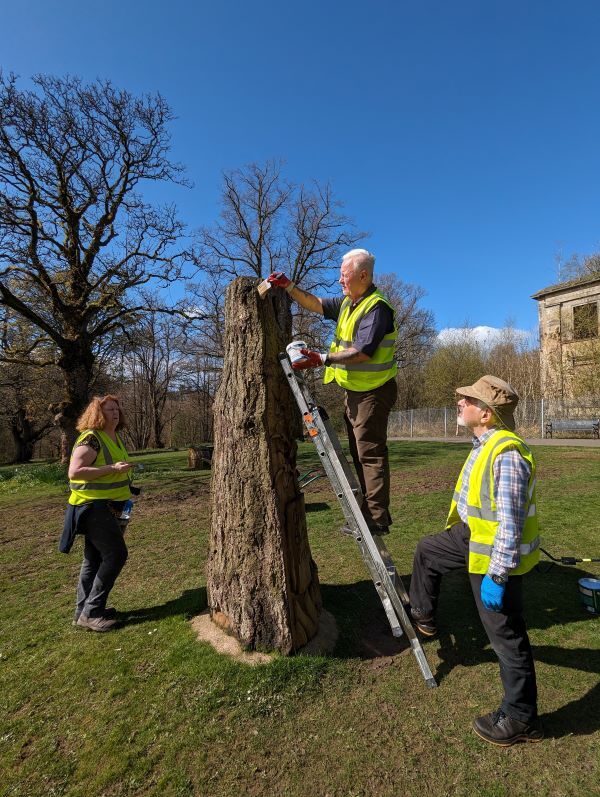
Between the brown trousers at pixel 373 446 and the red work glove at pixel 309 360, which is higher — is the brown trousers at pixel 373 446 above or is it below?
below

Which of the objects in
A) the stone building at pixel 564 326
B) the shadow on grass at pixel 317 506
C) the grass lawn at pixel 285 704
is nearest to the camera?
the grass lawn at pixel 285 704

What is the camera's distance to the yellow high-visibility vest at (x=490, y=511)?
260 cm

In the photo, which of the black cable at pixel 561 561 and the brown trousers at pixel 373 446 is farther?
the black cable at pixel 561 561

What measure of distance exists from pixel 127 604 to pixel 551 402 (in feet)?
91.7

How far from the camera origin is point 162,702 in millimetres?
2977

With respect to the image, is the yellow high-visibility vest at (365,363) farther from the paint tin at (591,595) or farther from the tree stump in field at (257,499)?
the paint tin at (591,595)

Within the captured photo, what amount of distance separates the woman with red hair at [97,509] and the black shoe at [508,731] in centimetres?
316

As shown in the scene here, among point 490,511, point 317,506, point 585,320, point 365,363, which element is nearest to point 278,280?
point 365,363

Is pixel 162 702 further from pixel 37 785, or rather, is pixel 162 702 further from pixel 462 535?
pixel 462 535

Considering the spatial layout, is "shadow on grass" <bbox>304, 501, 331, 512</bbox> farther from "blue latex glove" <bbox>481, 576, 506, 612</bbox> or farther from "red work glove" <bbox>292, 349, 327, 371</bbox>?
"blue latex glove" <bbox>481, 576, 506, 612</bbox>

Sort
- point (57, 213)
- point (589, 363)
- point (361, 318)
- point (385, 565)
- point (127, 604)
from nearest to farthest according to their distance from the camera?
1. point (385, 565)
2. point (361, 318)
3. point (127, 604)
4. point (57, 213)
5. point (589, 363)

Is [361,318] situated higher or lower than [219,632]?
higher

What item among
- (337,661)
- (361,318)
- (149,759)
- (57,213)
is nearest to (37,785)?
(149,759)

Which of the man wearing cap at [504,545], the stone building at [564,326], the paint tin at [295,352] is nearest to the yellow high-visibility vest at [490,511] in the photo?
the man wearing cap at [504,545]
